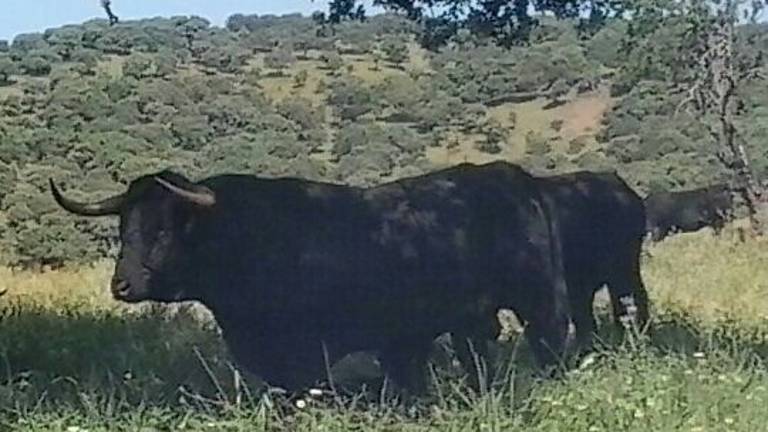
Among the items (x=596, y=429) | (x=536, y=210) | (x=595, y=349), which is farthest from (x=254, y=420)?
(x=536, y=210)

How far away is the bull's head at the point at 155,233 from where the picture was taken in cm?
829

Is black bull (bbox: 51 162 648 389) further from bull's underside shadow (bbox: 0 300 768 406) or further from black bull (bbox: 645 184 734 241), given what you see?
black bull (bbox: 645 184 734 241)

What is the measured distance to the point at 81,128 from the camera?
93.9 feet

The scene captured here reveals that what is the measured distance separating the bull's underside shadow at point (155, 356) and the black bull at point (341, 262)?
176 millimetres

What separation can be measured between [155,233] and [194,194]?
11.3 inches

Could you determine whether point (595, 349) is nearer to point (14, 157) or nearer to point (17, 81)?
point (14, 157)

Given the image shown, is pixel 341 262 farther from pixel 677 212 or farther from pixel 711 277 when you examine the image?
pixel 711 277

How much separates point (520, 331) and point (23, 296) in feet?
13.7

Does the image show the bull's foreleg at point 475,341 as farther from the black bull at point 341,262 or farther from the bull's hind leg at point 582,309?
the bull's hind leg at point 582,309

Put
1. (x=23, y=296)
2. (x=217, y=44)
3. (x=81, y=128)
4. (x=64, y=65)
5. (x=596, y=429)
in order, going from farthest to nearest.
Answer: (x=217, y=44), (x=64, y=65), (x=81, y=128), (x=23, y=296), (x=596, y=429)

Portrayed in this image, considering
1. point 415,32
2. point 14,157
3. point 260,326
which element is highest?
point 415,32

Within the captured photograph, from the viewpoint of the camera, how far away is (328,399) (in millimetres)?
7582

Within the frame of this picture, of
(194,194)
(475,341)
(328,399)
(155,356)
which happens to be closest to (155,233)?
(194,194)

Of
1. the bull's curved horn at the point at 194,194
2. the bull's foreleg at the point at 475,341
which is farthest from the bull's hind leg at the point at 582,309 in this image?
the bull's curved horn at the point at 194,194
